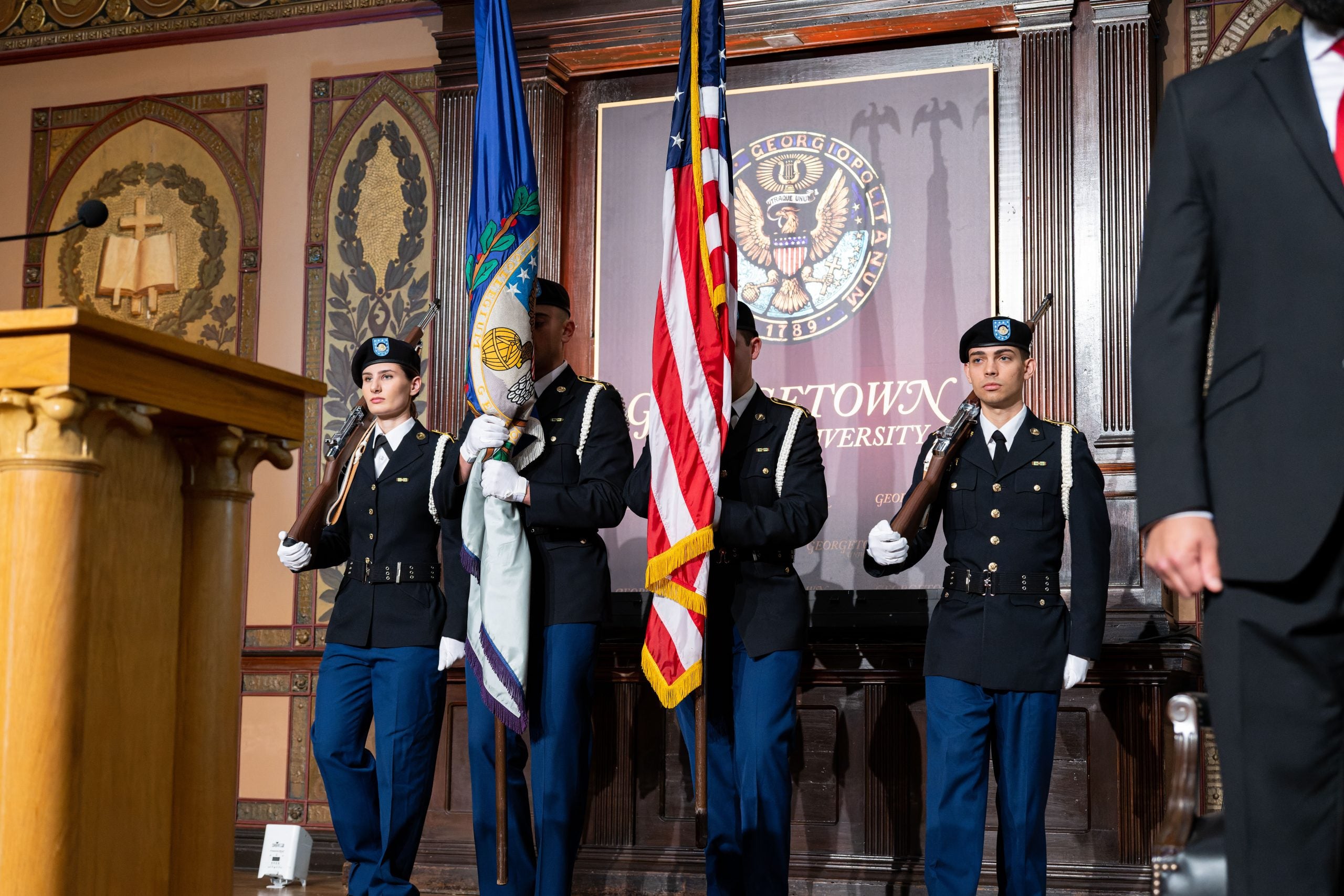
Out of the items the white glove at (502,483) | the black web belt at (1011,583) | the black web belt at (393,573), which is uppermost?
the white glove at (502,483)

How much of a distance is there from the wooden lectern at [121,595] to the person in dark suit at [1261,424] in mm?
1507

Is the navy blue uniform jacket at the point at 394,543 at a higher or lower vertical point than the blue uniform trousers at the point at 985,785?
higher

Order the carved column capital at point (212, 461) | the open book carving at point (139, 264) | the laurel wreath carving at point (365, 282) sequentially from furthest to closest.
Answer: the open book carving at point (139, 264)
the laurel wreath carving at point (365, 282)
the carved column capital at point (212, 461)

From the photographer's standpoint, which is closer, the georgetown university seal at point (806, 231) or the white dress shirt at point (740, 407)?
the white dress shirt at point (740, 407)

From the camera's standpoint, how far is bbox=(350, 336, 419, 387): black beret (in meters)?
4.38

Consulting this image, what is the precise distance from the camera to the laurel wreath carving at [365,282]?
5.96 meters

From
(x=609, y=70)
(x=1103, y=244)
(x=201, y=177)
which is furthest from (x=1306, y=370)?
(x=201, y=177)

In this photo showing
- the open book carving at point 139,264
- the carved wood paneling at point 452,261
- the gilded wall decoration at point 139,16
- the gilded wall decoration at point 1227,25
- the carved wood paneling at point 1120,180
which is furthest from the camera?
the open book carving at point 139,264

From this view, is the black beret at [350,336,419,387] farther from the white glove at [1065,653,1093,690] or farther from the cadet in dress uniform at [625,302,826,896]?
the white glove at [1065,653,1093,690]

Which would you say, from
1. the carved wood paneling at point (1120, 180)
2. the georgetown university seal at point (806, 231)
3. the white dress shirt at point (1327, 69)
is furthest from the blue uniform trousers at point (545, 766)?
A: the white dress shirt at point (1327, 69)

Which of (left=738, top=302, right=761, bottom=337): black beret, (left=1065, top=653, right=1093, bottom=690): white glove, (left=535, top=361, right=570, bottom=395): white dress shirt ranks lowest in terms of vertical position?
(left=1065, top=653, right=1093, bottom=690): white glove

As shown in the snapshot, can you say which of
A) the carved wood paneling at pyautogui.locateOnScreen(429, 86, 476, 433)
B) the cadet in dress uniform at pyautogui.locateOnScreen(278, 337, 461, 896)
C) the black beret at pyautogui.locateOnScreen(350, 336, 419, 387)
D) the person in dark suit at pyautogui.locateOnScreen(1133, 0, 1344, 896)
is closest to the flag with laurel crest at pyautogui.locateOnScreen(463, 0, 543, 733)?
the cadet in dress uniform at pyautogui.locateOnScreen(278, 337, 461, 896)

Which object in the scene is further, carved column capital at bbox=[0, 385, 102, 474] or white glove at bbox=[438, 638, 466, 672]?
white glove at bbox=[438, 638, 466, 672]

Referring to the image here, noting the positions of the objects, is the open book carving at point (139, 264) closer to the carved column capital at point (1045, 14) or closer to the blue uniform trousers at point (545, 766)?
the blue uniform trousers at point (545, 766)
